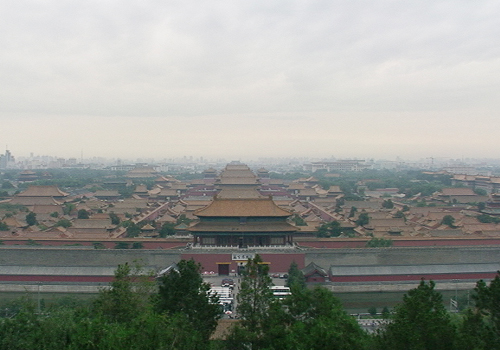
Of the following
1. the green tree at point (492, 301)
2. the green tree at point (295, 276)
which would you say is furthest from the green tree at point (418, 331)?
the green tree at point (295, 276)

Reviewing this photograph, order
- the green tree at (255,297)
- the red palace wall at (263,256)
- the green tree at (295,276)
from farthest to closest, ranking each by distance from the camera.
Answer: the red palace wall at (263,256) < the green tree at (295,276) < the green tree at (255,297)

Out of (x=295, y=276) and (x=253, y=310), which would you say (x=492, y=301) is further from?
(x=295, y=276)

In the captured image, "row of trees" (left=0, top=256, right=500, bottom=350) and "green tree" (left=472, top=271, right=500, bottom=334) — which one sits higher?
"green tree" (left=472, top=271, right=500, bottom=334)

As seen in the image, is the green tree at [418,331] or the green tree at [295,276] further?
the green tree at [295,276]

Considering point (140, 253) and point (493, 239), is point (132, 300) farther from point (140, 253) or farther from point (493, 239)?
point (493, 239)

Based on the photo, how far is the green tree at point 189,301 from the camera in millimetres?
12039

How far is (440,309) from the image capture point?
36.3ft

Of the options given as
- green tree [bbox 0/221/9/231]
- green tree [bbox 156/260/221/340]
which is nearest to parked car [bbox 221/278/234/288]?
green tree [bbox 156/260/221/340]

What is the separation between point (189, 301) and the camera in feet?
40.0

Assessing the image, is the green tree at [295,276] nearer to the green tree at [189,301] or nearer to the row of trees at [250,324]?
the row of trees at [250,324]

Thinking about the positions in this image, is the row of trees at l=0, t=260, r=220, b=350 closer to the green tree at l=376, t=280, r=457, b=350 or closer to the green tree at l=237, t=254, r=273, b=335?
the green tree at l=237, t=254, r=273, b=335

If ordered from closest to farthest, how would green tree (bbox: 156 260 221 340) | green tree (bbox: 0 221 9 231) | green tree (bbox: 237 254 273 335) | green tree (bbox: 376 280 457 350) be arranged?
green tree (bbox: 376 280 457 350), green tree (bbox: 237 254 273 335), green tree (bbox: 156 260 221 340), green tree (bbox: 0 221 9 231)

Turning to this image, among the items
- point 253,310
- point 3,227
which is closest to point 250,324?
point 253,310

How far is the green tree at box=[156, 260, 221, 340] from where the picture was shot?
39.5ft
